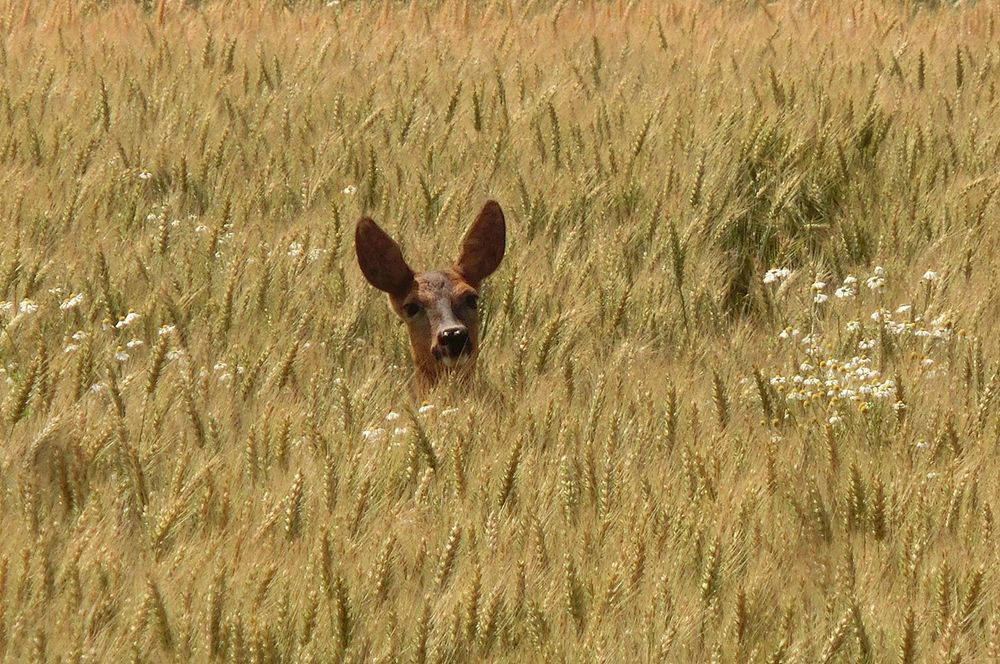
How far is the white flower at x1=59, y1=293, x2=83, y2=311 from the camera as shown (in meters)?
5.40

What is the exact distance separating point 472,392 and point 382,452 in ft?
1.61

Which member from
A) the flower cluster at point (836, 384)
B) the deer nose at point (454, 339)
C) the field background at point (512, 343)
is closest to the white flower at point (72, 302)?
the field background at point (512, 343)

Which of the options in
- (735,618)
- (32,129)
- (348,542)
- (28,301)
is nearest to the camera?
(735,618)

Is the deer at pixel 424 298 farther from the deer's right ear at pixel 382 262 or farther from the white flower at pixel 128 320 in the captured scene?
the white flower at pixel 128 320

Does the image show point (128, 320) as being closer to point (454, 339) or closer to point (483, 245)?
point (454, 339)

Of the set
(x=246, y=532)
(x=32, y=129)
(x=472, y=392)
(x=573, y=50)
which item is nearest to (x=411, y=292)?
(x=472, y=392)

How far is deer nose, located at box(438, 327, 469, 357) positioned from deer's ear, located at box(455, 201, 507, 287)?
0.49 m

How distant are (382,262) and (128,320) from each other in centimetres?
85

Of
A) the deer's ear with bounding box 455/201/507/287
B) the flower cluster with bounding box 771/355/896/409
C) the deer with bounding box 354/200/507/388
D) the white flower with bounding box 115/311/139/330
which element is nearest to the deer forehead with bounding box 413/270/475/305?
the deer with bounding box 354/200/507/388

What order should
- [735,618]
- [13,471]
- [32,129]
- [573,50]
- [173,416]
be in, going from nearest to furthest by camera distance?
[735,618] < [13,471] < [173,416] < [32,129] < [573,50]

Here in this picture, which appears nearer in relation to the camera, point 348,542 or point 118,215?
point 348,542

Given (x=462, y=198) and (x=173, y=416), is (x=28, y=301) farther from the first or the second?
(x=462, y=198)

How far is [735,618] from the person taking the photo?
3.49 m

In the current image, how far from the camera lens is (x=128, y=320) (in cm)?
533
